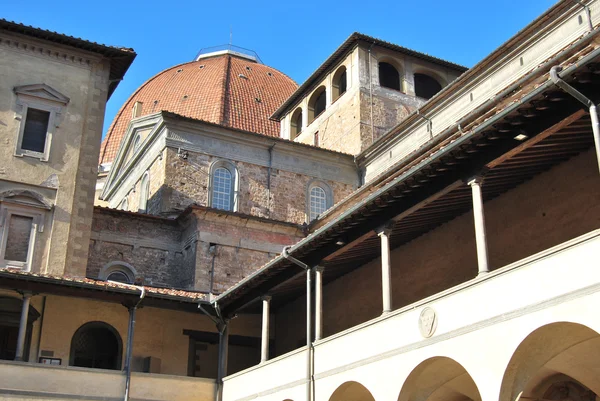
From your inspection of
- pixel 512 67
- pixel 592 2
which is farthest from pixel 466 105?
pixel 592 2

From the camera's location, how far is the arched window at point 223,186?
1070 inches

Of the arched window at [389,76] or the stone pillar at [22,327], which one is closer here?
the stone pillar at [22,327]

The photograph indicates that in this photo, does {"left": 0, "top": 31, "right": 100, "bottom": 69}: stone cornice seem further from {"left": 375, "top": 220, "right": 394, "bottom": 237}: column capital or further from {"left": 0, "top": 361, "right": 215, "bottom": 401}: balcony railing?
{"left": 375, "top": 220, "right": 394, "bottom": 237}: column capital

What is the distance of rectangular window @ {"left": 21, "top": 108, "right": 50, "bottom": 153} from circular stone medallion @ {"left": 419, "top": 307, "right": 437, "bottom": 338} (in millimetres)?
13768

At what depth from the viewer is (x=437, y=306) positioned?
12.7 meters

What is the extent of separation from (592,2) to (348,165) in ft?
39.0

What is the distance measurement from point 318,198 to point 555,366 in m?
17.2

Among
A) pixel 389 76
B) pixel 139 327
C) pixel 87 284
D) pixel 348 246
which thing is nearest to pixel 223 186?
pixel 139 327

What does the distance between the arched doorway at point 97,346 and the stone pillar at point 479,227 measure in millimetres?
11371

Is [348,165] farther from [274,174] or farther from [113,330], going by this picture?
[113,330]

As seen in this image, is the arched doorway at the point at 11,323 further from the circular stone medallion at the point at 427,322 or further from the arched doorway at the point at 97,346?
the circular stone medallion at the point at 427,322

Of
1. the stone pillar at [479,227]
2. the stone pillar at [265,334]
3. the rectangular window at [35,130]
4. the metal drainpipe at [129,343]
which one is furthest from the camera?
the rectangular window at [35,130]

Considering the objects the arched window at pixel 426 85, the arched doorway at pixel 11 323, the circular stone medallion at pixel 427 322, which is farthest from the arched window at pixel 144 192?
the circular stone medallion at pixel 427 322

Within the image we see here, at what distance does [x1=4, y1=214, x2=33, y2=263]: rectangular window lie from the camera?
69.3 feet
